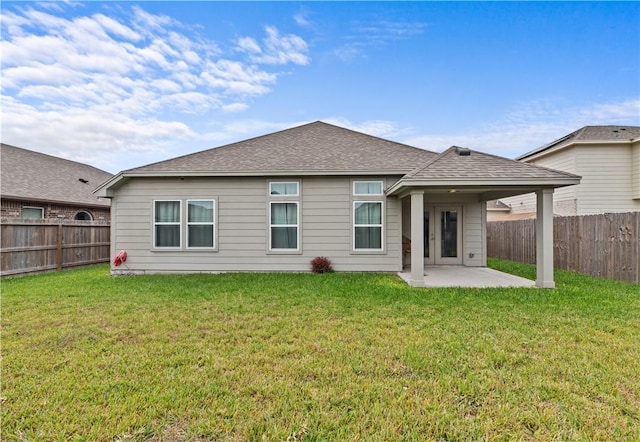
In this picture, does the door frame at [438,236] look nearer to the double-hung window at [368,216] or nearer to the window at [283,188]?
the double-hung window at [368,216]

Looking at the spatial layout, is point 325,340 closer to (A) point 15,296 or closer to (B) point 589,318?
(B) point 589,318

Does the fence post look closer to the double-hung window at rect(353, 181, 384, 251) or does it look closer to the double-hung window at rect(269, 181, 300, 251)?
the double-hung window at rect(269, 181, 300, 251)

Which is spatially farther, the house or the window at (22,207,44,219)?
the window at (22,207,44,219)

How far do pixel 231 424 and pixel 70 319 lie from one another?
3.95 metres

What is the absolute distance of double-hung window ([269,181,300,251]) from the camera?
9.05m

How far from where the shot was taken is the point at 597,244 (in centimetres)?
809

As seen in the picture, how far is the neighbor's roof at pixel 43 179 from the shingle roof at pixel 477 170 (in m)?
12.0

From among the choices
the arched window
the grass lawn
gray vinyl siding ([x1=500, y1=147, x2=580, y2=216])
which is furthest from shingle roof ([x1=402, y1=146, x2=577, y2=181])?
the arched window

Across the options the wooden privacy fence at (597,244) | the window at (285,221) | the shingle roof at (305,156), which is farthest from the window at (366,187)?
the wooden privacy fence at (597,244)

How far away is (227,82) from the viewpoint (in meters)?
11.8

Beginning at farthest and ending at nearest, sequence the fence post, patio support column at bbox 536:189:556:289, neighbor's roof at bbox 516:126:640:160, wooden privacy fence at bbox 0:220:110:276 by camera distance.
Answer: neighbor's roof at bbox 516:126:640:160
the fence post
wooden privacy fence at bbox 0:220:110:276
patio support column at bbox 536:189:556:289

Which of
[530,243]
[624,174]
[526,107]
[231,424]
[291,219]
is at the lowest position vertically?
[231,424]

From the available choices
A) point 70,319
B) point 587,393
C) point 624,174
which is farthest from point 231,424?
point 624,174

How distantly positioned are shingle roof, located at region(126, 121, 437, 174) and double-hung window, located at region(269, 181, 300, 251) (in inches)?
22.9
